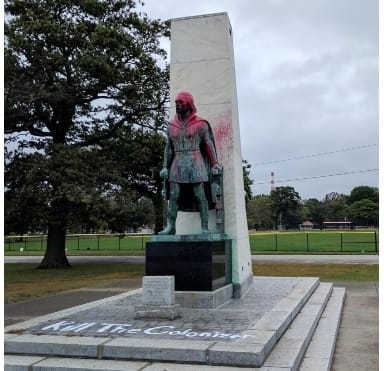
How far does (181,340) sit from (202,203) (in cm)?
351

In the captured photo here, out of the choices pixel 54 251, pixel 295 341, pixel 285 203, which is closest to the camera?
pixel 295 341

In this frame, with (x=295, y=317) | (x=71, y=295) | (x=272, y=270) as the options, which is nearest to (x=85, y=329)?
(x=295, y=317)

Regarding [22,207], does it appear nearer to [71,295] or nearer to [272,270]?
[71,295]

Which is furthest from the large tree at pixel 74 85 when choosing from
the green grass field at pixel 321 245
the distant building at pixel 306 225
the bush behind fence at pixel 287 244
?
the distant building at pixel 306 225

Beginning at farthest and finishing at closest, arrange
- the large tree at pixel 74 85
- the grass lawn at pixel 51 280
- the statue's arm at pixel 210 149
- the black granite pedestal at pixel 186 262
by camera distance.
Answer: the large tree at pixel 74 85 < the grass lawn at pixel 51 280 < the statue's arm at pixel 210 149 < the black granite pedestal at pixel 186 262

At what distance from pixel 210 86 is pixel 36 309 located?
18.8 feet

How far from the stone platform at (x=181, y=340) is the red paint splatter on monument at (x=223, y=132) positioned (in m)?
3.08

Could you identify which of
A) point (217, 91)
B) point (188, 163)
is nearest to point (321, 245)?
point (217, 91)

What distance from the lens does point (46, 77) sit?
66.5ft

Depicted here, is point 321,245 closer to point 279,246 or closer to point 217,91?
point 279,246

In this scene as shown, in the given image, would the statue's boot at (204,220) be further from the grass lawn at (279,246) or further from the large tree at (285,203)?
the large tree at (285,203)

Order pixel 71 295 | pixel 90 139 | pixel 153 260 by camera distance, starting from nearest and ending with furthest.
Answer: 1. pixel 153 260
2. pixel 71 295
3. pixel 90 139

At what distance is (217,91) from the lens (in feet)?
33.0

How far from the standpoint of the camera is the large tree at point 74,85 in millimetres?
18984
